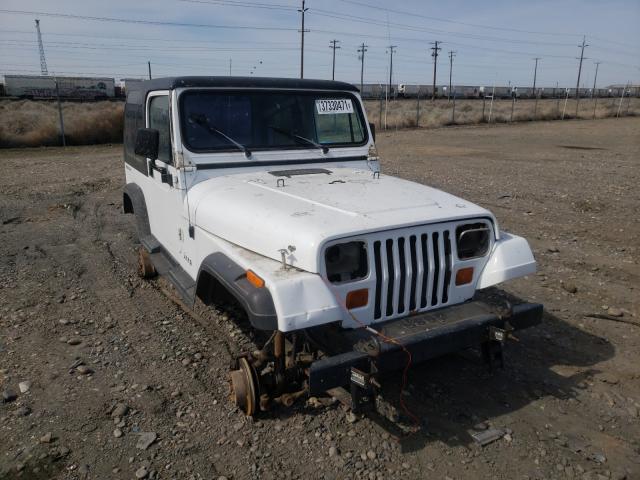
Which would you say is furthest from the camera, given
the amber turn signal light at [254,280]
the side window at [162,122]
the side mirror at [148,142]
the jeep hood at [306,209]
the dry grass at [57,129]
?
the dry grass at [57,129]

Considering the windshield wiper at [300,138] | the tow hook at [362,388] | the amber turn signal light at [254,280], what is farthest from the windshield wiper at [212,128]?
the tow hook at [362,388]

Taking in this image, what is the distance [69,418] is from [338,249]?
2.14 metres

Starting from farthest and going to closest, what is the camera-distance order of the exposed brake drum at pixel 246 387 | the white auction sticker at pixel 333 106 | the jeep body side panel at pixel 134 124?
the jeep body side panel at pixel 134 124, the white auction sticker at pixel 333 106, the exposed brake drum at pixel 246 387

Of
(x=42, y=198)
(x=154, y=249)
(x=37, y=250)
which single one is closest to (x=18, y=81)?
(x=42, y=198)

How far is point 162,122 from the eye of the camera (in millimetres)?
4598

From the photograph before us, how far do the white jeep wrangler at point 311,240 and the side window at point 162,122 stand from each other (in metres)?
0.02

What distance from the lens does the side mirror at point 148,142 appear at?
4277 millimetres

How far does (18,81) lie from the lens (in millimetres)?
40969

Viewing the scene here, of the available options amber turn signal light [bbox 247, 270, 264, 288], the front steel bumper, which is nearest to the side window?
amber turn signal light [bbox 247, 270, 264, 288]

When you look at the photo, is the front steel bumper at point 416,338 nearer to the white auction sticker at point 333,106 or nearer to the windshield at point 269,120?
the windshield at point 269,120

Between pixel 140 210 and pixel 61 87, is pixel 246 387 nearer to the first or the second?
pixel 140 210

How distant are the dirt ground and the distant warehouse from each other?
4027 centimetres

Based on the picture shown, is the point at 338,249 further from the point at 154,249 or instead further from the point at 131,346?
the point at 154,249

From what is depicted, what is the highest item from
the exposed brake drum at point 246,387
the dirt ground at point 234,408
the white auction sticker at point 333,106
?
the white auction sticker at point 333,106
